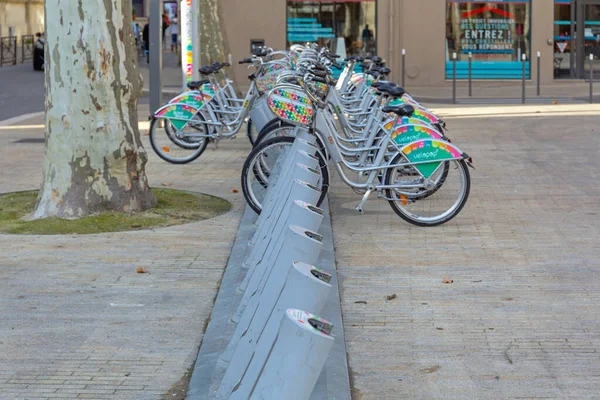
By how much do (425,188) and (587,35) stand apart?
20743 millimetres

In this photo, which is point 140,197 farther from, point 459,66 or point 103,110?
point 459,66

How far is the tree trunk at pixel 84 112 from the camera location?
8.60 m

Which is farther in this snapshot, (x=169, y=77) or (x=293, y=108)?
(x=169, y=77)

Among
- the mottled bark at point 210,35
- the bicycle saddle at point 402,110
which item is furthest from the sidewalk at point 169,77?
the bicycle saddle at point 402,110

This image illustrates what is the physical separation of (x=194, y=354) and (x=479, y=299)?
1.93 m

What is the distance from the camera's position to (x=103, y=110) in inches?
343

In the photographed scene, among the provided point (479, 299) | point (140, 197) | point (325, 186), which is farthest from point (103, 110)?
point (479, 299)

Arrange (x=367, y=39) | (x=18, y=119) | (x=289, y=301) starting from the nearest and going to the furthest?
(x=289, y=301)
(x=18, y=119)
(x=367, y=39)

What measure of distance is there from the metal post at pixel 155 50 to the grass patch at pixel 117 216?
613cm

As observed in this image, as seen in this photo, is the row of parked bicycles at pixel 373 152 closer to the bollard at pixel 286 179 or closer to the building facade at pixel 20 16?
the bollard at pixel 286 179

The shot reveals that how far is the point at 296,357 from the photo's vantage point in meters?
2.85

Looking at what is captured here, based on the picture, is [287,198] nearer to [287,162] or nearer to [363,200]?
[287,162]

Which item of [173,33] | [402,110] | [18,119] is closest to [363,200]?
[402,110]

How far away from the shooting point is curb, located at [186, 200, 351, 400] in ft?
15.0
